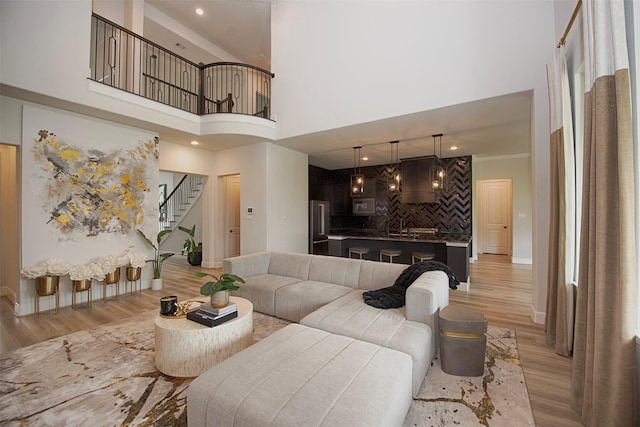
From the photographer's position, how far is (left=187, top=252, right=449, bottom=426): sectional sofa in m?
1.23

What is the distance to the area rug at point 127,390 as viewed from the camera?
1.72 m

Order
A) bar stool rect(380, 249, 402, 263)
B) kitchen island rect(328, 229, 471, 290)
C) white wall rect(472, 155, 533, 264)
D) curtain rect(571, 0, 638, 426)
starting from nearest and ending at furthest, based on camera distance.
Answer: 1. curtain rect(571, 0, 638, 426)
2. kitchen island rect(328, 229, 471, 290)
3. bar stool rect(380, 249, 402, 263)
4. white wall rect(472, 155, 533, 264)

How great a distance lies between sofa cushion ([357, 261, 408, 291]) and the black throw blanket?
160 mm

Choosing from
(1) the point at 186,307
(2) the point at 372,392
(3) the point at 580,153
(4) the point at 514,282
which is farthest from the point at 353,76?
(4) the point at 514,282

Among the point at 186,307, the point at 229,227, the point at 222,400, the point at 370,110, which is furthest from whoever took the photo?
the point at 229,227

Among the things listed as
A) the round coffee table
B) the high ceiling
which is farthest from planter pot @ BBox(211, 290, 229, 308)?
the high ceiling

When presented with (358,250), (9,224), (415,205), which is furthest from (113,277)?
(415,205)

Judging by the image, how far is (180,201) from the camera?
8.59 meters

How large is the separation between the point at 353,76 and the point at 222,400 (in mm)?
4606

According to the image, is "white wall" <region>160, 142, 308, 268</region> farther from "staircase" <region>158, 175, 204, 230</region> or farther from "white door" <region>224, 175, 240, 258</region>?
"staircase" <region>158, 175, 204, 230</region>

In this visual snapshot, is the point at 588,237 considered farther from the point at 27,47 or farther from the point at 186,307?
the point at 27,47

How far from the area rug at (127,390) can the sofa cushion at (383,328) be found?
26 centimetres

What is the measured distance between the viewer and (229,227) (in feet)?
23.2

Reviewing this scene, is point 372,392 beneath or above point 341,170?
beneath
